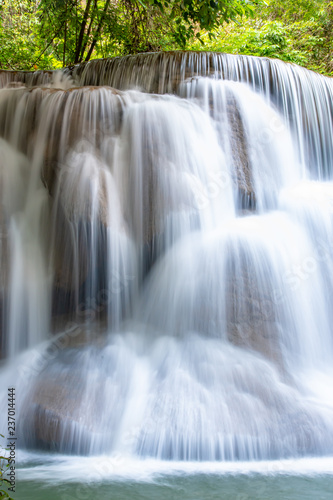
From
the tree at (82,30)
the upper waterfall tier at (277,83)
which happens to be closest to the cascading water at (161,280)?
the upper waterfall tier at (277,83)

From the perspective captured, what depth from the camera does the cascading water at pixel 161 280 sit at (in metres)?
3.41

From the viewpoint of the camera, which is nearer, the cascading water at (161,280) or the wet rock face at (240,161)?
the cascading water at (161,280)

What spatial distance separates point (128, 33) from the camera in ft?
32.1

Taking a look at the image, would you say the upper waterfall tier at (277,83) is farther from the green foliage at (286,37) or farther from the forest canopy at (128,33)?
the green foliage at (286,37)

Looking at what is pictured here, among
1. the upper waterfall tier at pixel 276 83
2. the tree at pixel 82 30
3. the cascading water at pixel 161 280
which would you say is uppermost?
the tree at pixel 82 30

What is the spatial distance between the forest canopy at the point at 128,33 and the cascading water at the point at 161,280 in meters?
3.95

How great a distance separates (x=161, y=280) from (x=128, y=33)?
7.36m

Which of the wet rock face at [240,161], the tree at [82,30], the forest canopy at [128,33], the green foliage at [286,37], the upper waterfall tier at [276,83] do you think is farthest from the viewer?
the green foliage at [286,37]

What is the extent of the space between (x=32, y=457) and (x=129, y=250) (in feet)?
7.03

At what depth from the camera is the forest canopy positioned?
9227mm

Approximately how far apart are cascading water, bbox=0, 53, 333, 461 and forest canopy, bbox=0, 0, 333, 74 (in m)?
3.95

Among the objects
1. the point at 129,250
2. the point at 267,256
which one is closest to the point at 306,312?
the point at 267,256

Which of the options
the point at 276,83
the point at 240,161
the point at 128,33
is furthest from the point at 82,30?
the point at 240,161

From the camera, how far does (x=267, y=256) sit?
4523 millimetres
